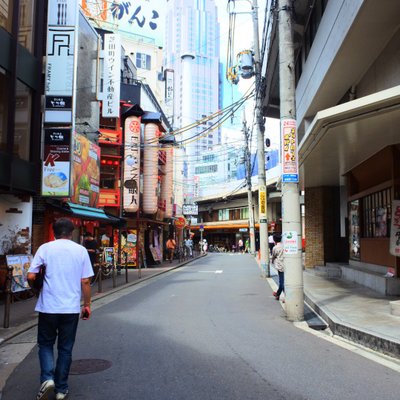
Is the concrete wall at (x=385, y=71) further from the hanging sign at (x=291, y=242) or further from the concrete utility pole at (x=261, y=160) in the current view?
the concrete utility pole at (x=261, y=160)

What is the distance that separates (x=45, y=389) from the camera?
173 inches

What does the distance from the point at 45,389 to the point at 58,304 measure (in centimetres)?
81

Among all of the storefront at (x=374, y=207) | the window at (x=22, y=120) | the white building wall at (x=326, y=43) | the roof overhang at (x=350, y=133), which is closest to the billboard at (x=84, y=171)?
the window at (x=22, y=120)

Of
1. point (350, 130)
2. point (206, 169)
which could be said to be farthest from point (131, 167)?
point (206, 169)

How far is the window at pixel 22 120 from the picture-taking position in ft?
43.2

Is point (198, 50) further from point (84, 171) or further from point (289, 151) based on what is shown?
point (289, 151)

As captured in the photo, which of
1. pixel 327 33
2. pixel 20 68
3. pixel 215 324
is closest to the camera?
pixel 215 324

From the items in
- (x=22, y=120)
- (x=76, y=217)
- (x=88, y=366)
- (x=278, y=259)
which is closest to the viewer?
(x=88, y=366)

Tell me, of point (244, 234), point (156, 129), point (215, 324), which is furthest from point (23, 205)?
point (244, 234)

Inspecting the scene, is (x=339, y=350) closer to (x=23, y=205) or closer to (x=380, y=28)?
(x=380, y=28)

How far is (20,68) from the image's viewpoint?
12930 mm

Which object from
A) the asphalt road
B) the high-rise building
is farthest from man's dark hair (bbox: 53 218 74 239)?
the high-rise building

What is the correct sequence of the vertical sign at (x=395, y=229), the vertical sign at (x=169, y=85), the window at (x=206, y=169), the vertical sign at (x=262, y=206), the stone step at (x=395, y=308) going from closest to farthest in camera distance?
the stone step at (x=395, y=308)
the vertical sign at (x=395, y=229)
the vertical sign at (x=262, y=206)
the vertical sign at (x=169, y=85)
the window at (x=206, y=169)

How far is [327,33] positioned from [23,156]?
9.16m
